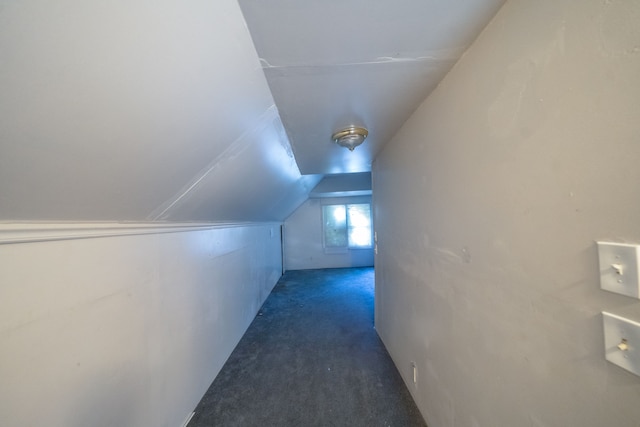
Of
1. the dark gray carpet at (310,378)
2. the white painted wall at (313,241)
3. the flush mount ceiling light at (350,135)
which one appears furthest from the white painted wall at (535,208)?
the white painted wall at (313,241)

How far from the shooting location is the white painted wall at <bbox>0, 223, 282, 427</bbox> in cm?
69

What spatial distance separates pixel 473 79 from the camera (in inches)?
33.5

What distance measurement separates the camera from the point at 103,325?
0.95 meters

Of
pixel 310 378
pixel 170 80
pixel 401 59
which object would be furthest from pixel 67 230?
pixel 310 378

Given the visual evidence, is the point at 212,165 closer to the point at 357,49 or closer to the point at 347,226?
the point at 357,49

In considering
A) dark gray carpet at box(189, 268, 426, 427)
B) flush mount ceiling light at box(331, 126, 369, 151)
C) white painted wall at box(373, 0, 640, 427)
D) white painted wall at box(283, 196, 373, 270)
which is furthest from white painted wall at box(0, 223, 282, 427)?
white painted wall at box(283, 196, 373, 270)

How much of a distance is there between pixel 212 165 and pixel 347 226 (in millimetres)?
5108

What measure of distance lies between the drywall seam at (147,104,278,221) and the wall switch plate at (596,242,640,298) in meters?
1.26

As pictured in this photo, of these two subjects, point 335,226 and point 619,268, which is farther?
point 335,226

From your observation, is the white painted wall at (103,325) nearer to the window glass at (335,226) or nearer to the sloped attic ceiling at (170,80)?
the sloped attic ceiling at (170,80)

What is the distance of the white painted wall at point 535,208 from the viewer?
0.46m

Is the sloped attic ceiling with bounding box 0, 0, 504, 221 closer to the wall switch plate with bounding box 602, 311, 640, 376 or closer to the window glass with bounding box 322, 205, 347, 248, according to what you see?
the wall switch plate with bounding box 602, 311, 640, 376

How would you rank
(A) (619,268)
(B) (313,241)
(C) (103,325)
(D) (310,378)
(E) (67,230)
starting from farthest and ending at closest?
(B) (313,241) < (D) (310,378) < (C) (103,325) < (E) (67,230) < (A) (619,268)

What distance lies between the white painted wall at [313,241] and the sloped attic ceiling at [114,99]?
4937 mm
